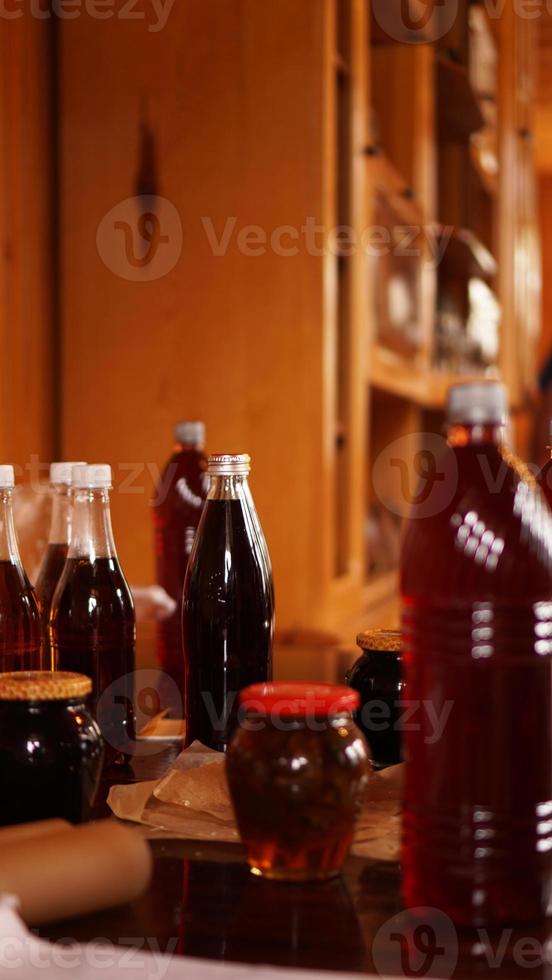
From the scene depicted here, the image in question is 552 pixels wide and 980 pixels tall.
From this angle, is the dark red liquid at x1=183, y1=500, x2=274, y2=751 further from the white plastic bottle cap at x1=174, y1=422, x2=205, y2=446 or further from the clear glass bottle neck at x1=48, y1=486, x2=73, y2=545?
the white plastic bottle cap at x1=174, y1=422, x2=205, y2=446

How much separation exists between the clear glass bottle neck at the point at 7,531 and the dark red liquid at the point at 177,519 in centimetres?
27

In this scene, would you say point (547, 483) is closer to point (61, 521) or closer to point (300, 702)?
point (300, 702)

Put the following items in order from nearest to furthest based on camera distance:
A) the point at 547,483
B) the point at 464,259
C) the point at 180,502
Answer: the point at 547,483 < the point at 180,502 < the point at 464,259

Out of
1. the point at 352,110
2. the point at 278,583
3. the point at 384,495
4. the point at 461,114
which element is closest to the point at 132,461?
the point at 278,583

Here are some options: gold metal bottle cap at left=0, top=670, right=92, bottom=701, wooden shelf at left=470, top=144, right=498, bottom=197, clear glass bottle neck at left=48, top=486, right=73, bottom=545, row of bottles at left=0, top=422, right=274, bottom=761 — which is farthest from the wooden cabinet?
wooden shelf at left=470, top=144, right=498, bottom=197

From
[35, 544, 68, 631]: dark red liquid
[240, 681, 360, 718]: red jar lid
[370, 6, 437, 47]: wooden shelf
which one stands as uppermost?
[370, 6, 437, 47]: wooden shelf

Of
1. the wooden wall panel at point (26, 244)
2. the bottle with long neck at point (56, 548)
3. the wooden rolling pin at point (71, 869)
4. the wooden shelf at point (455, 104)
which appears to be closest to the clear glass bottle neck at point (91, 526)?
the bottle with long neck at point (56, 548)

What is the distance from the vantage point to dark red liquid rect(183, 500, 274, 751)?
930 mm

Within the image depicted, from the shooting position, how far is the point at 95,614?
37.6 inches

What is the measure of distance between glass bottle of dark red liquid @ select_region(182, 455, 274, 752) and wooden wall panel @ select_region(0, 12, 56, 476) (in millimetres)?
1351

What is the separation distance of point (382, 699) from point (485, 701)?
31cm

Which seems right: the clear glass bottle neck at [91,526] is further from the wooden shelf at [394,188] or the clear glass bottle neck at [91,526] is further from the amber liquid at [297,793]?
the wooden shelf at [394,188]

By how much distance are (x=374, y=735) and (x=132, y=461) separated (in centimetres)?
153

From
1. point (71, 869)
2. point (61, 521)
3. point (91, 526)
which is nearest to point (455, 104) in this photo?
point (61, 521)
